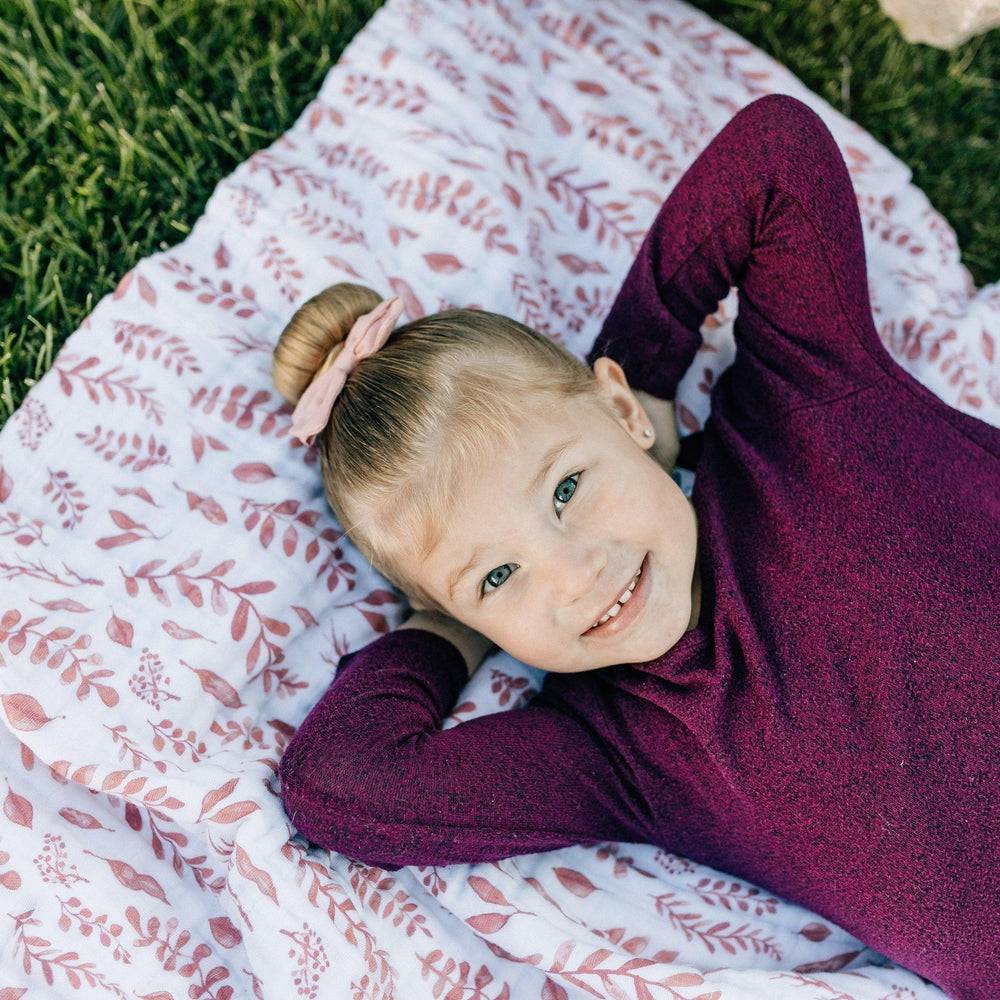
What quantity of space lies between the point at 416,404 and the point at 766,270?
2.14ft

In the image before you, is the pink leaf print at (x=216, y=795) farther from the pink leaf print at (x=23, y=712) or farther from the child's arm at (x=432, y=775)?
the pink leaf print at (x=23, y=712)

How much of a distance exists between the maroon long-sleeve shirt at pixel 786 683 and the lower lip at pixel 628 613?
146 millimetres

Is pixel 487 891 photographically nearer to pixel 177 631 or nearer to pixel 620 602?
pixel 620 602

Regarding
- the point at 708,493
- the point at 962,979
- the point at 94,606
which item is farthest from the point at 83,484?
the point at 962,979

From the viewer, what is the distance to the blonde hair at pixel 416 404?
1505 millimetres

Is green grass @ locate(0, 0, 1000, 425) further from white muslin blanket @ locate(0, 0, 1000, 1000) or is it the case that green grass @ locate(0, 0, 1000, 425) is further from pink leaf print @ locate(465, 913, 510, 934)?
pink leaf print @ locate(465, 913, 510, 934)

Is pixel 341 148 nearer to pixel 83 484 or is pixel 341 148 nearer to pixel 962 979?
pixel 83 484

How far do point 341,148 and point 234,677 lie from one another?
109 centimetres

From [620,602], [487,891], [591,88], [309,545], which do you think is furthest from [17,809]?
[591,88]

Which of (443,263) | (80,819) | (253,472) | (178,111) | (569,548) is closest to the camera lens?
(569,548)

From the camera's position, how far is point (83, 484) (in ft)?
5.81

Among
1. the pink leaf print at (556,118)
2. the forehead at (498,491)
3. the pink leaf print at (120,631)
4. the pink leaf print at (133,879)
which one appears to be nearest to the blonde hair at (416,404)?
the forehead at (498,491)

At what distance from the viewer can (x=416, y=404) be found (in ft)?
4.99

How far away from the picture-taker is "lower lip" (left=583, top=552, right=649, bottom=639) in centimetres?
152
